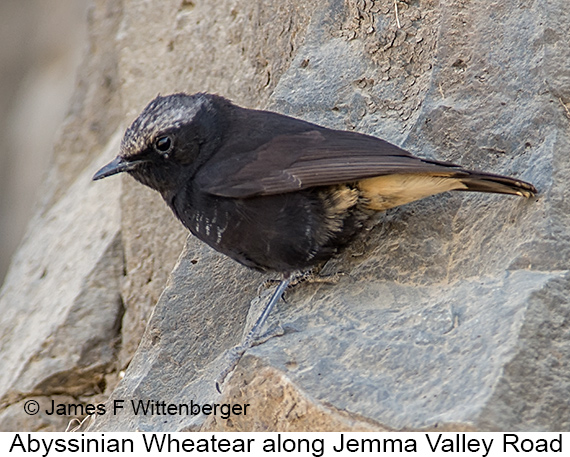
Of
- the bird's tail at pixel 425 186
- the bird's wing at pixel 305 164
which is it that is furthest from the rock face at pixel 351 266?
the bird's wing at pixel 305 164

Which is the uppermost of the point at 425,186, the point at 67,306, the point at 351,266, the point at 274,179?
the point at 67,306

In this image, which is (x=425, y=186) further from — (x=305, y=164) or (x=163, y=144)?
(x=163, y=144)

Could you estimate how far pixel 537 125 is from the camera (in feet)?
14.9

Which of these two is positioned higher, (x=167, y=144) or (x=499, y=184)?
(x=167, y=144)

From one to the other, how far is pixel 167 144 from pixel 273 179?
72cm

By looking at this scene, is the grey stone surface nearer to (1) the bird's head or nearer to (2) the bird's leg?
(1) the bird's head

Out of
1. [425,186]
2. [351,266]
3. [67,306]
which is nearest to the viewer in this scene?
[425,186]

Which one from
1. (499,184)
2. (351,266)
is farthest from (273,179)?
(499,184)

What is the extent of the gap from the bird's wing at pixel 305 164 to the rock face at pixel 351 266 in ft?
1.61

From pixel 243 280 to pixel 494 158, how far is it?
170 centimetres

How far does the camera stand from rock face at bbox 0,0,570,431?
12.1ft

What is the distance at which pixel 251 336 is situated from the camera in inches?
175

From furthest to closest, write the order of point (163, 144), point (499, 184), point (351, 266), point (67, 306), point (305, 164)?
point (67, 306) < point (163, 144) < point (351, 266) < point (305, 164) < point (499, 184)
